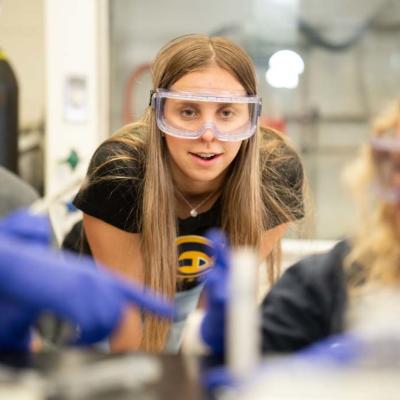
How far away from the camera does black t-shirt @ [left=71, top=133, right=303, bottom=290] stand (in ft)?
5.80

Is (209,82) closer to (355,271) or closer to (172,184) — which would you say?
(172,184)

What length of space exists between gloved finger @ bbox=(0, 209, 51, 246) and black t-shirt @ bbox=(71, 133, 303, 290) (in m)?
0.86

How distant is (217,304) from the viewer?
0.90 meters

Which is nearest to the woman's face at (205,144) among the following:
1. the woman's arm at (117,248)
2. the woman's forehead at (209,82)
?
the woman's forehead at (209,82)

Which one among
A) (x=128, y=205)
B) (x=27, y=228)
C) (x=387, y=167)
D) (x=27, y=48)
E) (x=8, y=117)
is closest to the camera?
(x=27, y=228)

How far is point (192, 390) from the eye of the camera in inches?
31.2

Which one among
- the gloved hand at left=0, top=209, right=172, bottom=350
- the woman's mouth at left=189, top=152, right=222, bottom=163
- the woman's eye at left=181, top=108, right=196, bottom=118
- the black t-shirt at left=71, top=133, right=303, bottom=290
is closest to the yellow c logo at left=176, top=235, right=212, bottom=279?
the black t-shirt at left=71, top=133, right=303, bottom=290

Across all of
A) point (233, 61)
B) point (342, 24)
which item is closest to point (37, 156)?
point (342, 24)

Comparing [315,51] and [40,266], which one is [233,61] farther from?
[315,51]

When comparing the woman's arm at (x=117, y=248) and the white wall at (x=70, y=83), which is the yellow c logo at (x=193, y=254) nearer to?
the woman's arm at (x=117, y=248)

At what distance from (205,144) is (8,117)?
4.64 feet

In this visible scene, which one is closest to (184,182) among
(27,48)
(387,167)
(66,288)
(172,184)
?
(172,184)

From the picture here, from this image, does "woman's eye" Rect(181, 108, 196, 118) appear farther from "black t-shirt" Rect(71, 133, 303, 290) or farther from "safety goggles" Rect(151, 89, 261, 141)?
"black t-shirt" Rect(71, 133, 303, 290)

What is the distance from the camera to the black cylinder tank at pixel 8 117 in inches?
110
